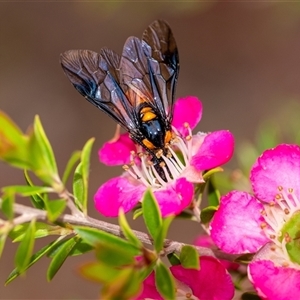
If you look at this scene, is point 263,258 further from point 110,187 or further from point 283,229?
point 110,187

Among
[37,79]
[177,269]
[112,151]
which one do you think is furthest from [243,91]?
[177,269]

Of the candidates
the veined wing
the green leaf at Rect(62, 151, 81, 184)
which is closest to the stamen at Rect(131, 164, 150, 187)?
the veined wing

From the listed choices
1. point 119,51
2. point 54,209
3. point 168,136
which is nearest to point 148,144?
point 168,136

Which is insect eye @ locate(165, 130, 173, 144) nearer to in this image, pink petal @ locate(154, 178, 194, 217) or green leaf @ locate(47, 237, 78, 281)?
pink petal @ locate(154, 178, 194, 217)

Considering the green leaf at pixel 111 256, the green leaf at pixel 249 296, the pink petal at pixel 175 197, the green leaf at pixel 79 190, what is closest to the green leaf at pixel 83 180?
the green leaf at pixel 79 190

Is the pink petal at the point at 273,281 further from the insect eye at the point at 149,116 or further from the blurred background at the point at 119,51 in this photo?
the blurred background at the point at 119,51

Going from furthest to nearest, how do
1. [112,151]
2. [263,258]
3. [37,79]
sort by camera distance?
1. [37,79]
2. [112,151]
3. [263,258]
